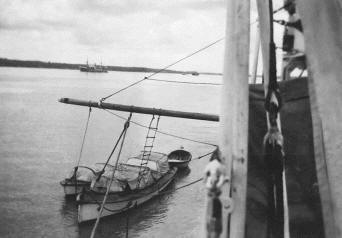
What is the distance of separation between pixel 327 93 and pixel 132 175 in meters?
24.3

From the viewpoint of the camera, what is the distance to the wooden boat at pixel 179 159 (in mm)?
35594

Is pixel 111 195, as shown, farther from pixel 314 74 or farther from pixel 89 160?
pixel 314 74

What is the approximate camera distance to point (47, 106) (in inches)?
3275

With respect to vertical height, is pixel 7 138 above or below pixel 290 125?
above

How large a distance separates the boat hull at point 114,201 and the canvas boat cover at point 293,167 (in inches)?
842

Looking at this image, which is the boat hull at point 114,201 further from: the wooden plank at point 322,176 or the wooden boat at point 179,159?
the wooden plank at point 322,176

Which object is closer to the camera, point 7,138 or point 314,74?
point 314,74

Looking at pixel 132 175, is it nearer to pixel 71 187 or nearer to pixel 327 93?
pixel 71 187

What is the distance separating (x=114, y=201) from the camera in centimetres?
2409

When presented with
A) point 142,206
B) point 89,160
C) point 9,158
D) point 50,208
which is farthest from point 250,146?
point 9,158

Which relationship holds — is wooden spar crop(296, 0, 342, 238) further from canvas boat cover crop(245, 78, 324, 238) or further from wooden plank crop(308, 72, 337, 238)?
canvas boat cover crop(245, 78, 324, 238)

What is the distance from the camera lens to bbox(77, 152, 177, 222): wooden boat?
22.6 meters

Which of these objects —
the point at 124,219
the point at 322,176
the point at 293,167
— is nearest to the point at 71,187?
the point at 124,219

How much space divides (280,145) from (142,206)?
26.8 m
